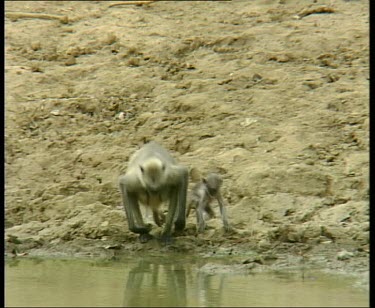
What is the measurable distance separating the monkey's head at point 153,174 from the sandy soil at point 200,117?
707 millimetres

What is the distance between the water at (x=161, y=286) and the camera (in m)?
7.59

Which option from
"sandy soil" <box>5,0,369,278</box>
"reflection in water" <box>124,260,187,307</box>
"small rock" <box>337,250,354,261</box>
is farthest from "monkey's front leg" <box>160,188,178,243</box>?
"small rock" <box>337,250,354,261</box>

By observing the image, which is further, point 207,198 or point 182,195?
point 207,198

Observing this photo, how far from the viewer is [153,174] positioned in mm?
9531

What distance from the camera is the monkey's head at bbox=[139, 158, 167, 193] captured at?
9.51 meters

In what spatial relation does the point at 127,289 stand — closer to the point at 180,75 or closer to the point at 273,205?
the point at 273,205

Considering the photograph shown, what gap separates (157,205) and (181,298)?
2.34 meters

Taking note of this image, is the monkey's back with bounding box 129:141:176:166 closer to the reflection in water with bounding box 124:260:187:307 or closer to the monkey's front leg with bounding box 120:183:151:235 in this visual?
the monkey's front leg with bounding box 120:183:151:235

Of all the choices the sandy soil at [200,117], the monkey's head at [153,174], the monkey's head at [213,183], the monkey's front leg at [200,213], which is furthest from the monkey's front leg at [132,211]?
the monkey's head at [213,183]

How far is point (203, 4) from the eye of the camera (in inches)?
647

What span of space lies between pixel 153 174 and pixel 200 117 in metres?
3.13

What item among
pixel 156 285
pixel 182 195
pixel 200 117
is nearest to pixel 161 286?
pixel 156 285

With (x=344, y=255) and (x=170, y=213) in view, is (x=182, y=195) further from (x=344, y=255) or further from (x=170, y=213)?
(x=344, y=255)

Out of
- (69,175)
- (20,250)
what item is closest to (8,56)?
(69,175)
